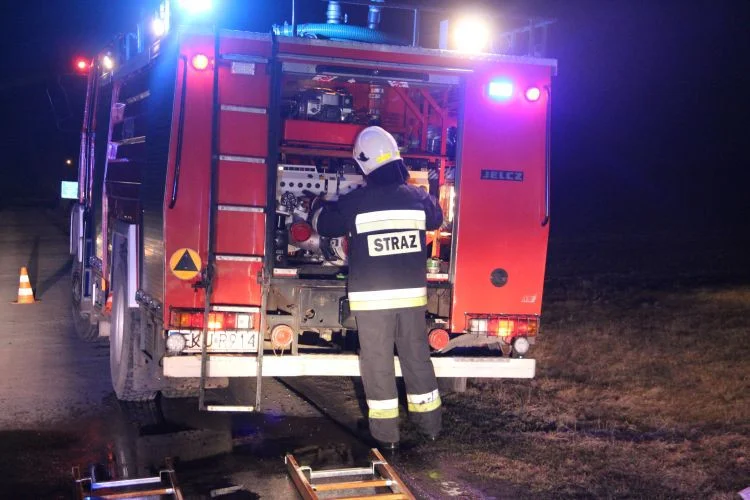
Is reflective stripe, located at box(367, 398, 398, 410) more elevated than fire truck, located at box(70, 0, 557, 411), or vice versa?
fire truck, located at box(70, 0, 557, 411)

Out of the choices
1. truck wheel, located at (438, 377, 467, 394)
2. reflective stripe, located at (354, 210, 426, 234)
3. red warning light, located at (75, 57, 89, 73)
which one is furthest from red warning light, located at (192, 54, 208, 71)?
red warning light, located at (75, 57, 89, 73)

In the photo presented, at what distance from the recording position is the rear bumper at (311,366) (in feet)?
17.5

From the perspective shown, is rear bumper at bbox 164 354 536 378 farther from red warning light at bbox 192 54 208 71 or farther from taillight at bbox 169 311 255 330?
red warning light at bbox 192 54 208 71

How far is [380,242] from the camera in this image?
5.34m

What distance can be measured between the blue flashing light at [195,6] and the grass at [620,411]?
10.6 ft

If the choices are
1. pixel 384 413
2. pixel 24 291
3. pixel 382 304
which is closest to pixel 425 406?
pixel 384 413

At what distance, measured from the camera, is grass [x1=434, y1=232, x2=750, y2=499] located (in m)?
5.06

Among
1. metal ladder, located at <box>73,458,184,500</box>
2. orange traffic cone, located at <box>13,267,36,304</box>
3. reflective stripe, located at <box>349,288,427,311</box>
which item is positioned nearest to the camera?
metal ladder, located at <box>73,458,184,500</box>

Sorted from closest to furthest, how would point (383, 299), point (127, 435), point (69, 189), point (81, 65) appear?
point (383, 299), point (127, 435), point (81, 65), point (69, 189)

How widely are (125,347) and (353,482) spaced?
252cm

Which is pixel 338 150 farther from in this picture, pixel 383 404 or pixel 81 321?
pixel 81 321

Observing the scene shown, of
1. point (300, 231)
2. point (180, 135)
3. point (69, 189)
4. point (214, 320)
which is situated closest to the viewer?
point (180, 135)

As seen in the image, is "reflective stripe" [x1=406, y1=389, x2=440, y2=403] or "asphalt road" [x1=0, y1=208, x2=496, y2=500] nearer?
"asphalt road" [x1=0, y1=208, x2=496, y2=500]

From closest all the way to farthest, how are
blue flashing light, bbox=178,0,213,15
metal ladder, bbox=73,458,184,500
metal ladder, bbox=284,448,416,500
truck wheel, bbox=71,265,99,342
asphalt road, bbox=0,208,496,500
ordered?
metal ladder, bbox=73,458,184,500, metal ladder, bbox=284,448,416,500, asphalt road, bbox=0,208,496,500, blue flashing light, bbox=178,0,213,15, truck wheel, bbox=71,265,99,342
